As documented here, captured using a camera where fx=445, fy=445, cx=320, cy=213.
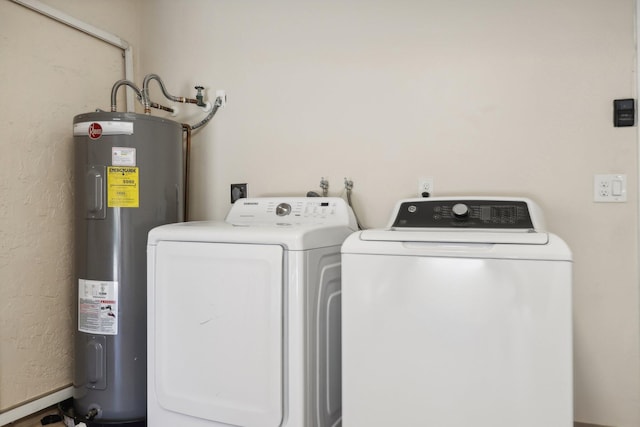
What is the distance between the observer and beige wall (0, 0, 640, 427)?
66.1 inches

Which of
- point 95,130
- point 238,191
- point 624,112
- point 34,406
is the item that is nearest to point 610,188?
point 624,112

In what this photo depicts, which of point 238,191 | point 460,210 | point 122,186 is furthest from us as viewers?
point 238,191

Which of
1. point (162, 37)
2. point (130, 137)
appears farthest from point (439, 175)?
point (162, 37)

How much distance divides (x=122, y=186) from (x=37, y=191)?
1.45 ft

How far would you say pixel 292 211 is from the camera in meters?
1.92

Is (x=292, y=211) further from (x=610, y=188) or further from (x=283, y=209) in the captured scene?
(x=610, y=188)

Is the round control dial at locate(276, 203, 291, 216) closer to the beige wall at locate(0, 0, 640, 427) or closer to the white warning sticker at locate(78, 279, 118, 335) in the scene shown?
the beige wall at locate(0, 0, 640, 427)

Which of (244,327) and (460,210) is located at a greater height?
(460,210)

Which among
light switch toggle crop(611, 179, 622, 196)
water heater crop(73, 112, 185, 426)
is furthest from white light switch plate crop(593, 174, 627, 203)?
water heater crop(73, 112, 185, 426)

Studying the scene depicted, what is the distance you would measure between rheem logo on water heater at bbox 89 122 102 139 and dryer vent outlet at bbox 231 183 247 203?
693 millimetres

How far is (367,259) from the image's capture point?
4.50 feet

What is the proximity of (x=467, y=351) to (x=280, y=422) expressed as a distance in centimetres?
62

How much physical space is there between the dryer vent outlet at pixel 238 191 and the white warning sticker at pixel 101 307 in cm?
72

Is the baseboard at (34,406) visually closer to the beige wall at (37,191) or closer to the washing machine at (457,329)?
the beige wall at (37,191)
